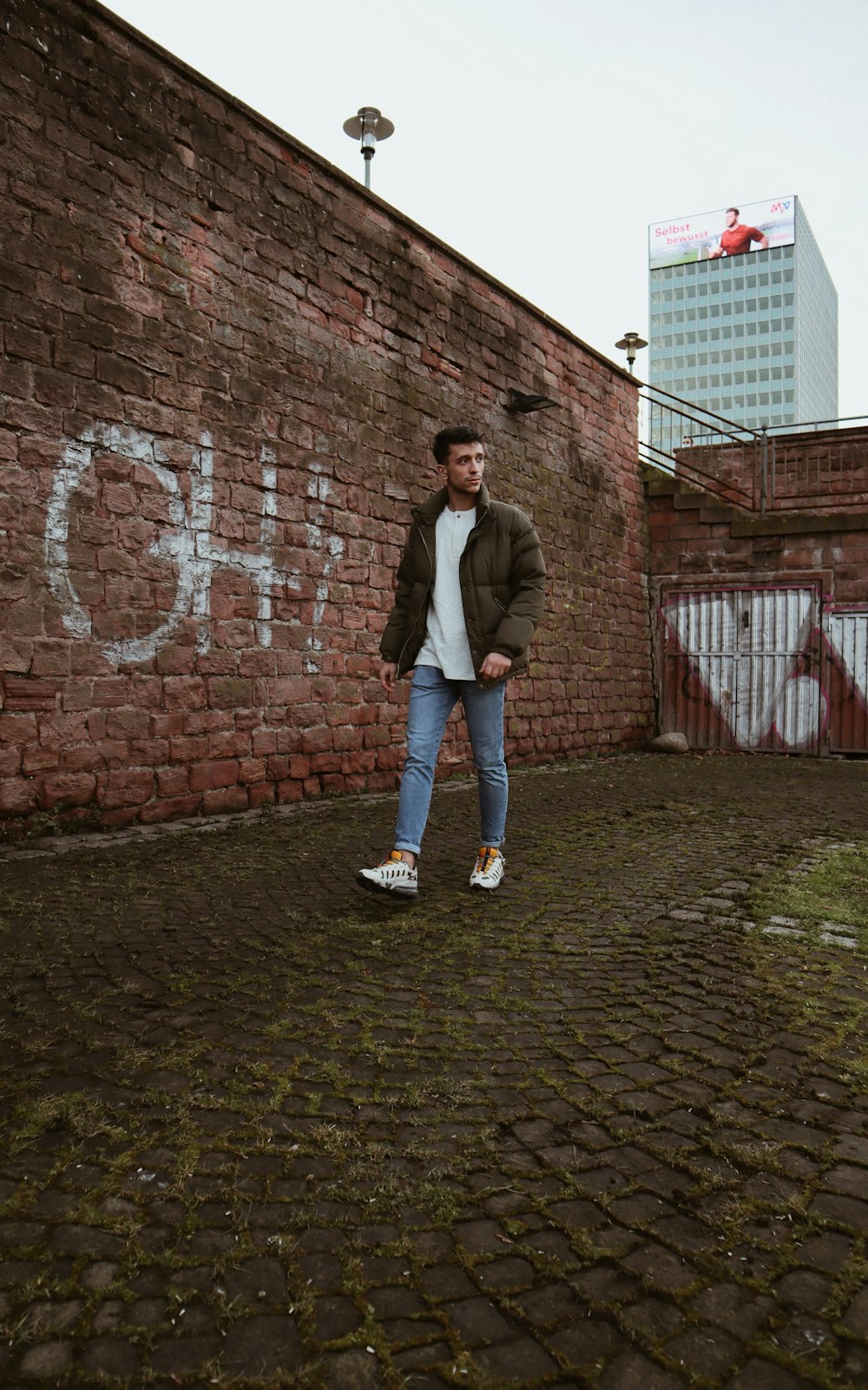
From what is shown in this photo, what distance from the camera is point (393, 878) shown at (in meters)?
3.74

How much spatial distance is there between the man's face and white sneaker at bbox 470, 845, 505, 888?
164 cm

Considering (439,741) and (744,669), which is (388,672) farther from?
(744,669)

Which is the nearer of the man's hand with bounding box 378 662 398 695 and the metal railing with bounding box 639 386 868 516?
the man's hand with bounding box 378 662 398 695

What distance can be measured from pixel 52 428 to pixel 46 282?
824mm

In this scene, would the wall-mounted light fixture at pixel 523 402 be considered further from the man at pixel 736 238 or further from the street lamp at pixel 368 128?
the man at pixel 736 238

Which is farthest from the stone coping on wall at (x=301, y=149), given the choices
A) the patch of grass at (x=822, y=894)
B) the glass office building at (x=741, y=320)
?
the glass office building at (x=741, y=320)

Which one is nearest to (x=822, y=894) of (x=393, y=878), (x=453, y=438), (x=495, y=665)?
(x=495, y=665)

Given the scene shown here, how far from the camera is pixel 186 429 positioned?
6.13 meters

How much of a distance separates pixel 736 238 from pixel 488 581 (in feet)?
446

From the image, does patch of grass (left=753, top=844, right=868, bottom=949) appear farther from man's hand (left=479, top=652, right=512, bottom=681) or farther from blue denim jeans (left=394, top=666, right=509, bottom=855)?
man's hand (left=479, top=652, right=512, bottom=681)

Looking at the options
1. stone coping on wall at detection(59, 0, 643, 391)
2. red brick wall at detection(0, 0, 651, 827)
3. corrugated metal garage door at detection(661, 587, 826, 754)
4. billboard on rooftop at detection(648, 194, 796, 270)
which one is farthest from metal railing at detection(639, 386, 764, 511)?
billboard on rooftop at detection(648, 194, 796, 270)

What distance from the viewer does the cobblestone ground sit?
1.36 metres

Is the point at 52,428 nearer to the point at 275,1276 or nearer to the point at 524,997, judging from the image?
the point at 524,997

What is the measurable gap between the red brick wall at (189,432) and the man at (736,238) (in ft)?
420
